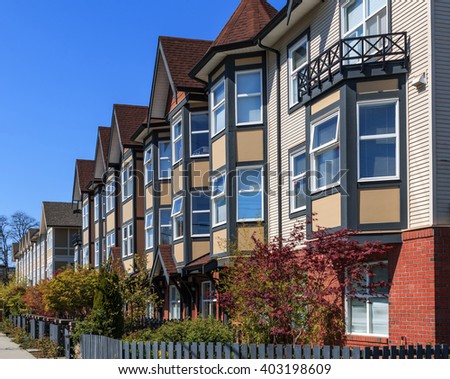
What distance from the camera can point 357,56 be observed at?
15758 mm

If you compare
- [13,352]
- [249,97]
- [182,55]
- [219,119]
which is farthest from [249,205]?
[13,352]

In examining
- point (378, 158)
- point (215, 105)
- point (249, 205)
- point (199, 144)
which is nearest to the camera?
point (378, 158)

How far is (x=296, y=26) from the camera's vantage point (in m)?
20.4

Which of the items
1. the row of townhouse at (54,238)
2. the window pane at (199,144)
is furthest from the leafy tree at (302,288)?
the row of townhouse at (54,238)

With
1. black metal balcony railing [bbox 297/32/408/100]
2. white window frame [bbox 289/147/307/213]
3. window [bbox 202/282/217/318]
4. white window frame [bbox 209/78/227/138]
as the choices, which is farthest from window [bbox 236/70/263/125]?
window [bbox 202/282/217/318]

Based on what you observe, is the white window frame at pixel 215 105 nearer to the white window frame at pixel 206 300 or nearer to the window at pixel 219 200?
the window at pixel 219 200

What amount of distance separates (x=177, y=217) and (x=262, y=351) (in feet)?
52.6

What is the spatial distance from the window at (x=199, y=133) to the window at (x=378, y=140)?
11.7m

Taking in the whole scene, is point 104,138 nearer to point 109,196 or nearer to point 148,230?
point 109,196

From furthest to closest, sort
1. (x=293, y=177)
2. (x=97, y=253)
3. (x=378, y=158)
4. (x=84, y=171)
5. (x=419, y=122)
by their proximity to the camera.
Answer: (x=84, y=171), (x=97, y=253), (x=293, y=177), (x=378, y=158), (x=419, y=122)

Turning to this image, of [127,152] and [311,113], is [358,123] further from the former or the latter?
[127,152]

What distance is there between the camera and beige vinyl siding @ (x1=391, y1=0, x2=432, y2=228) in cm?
1429

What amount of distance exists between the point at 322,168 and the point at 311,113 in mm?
1415

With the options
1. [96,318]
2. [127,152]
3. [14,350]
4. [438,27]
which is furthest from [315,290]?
[127,152]
